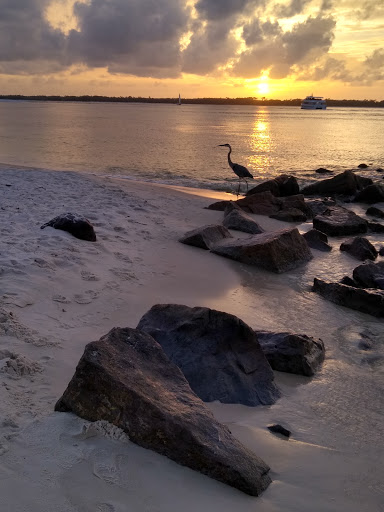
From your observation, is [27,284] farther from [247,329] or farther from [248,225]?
[248,225]

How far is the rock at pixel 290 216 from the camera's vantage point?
1164 cm

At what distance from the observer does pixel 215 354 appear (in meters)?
4.02

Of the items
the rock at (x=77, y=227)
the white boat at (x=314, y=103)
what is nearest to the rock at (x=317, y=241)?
the rock at (x=77, y=227)

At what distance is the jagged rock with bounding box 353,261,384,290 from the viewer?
6730mm

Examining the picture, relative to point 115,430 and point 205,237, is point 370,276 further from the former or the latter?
point 115,430

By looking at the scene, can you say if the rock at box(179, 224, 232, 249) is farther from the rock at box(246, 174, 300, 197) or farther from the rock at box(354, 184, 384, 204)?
the rock at box(354, 184, 384, 204)

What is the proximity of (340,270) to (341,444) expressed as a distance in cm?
485

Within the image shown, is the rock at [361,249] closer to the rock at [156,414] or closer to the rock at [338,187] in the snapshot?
the rock at [156,414]

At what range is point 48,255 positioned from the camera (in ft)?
19.9

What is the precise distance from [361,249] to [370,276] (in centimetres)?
182

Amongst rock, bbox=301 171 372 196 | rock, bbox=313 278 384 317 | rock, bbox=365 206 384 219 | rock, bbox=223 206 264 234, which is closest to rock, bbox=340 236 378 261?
rock, bbox=223 206 264 234

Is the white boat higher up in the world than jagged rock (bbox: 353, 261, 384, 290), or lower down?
higher up

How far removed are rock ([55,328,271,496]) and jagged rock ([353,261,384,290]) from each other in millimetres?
4325

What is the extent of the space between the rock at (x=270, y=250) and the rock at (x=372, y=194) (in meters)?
7.43
